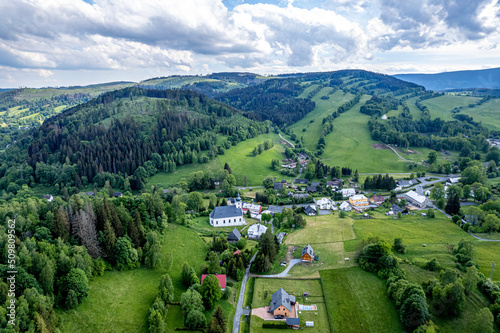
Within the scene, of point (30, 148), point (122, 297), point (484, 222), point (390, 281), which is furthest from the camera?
point (30, 148)

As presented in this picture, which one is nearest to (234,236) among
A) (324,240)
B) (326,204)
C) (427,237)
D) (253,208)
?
(324,240)

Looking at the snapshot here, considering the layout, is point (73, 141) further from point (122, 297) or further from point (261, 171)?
point (122, 297)

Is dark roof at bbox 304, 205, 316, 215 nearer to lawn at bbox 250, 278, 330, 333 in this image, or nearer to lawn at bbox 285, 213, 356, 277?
lawn at bbox 285, 213, 356, 277

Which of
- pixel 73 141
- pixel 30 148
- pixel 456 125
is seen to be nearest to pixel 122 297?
pixel 73 141

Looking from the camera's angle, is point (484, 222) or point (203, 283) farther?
point (484, 222)

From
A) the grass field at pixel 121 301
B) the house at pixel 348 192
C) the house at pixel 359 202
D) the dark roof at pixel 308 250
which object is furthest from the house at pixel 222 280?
the house at pixel 348 192

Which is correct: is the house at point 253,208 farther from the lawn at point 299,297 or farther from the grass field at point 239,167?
the lawn at point 299,297

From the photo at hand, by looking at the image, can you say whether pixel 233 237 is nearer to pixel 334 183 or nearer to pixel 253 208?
pixel 253 208
